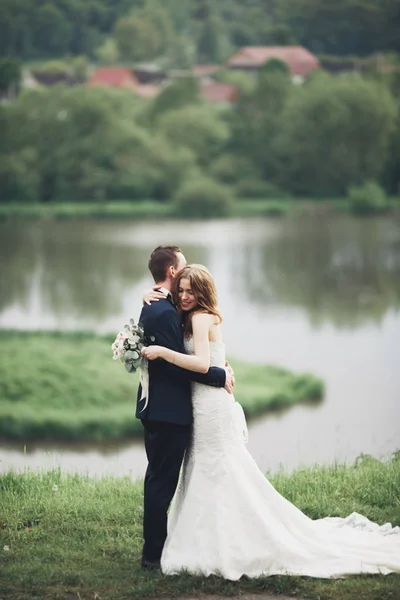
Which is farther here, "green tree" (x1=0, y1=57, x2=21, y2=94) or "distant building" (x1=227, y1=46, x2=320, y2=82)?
"distant building" (x1=227, y1=46, x2=320, y2=82)

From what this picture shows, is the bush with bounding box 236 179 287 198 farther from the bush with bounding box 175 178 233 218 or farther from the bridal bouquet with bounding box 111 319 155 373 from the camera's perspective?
the bridal bouquet with bounding box 111 319 155 373

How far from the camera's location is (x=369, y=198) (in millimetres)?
41188

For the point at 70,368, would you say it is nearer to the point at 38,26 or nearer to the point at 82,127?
the point at 82,127

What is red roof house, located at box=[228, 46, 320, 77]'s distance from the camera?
45.1 m

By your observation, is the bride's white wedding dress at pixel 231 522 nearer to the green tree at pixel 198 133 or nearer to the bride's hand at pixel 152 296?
the bride's hand at pixel 152 296

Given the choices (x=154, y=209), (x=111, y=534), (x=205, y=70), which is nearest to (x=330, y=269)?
(x=154, y=209)

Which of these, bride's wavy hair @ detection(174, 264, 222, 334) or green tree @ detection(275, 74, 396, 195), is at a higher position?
green tree @ detection(275, 74, 396, 195)

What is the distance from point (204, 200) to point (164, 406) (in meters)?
37.4

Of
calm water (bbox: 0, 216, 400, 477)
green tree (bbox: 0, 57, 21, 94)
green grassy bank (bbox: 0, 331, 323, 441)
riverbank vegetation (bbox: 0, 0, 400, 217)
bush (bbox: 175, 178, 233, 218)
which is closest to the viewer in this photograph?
green grassy bank (bbox: 0, 331, 323, 441)

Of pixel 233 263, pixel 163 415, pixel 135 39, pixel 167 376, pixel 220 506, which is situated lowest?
pixel 220 506

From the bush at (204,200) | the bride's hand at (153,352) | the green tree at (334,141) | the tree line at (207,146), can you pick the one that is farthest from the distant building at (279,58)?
the bride's hand at (153,352)

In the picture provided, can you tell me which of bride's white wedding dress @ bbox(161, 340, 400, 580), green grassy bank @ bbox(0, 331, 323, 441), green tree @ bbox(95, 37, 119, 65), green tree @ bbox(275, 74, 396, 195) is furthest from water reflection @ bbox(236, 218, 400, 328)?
bride's white wedding dress @ bbox(161, 340, 400, 580)

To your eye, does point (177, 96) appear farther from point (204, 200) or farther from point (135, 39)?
point (204, 200)

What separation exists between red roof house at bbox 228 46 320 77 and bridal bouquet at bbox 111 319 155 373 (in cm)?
4162
